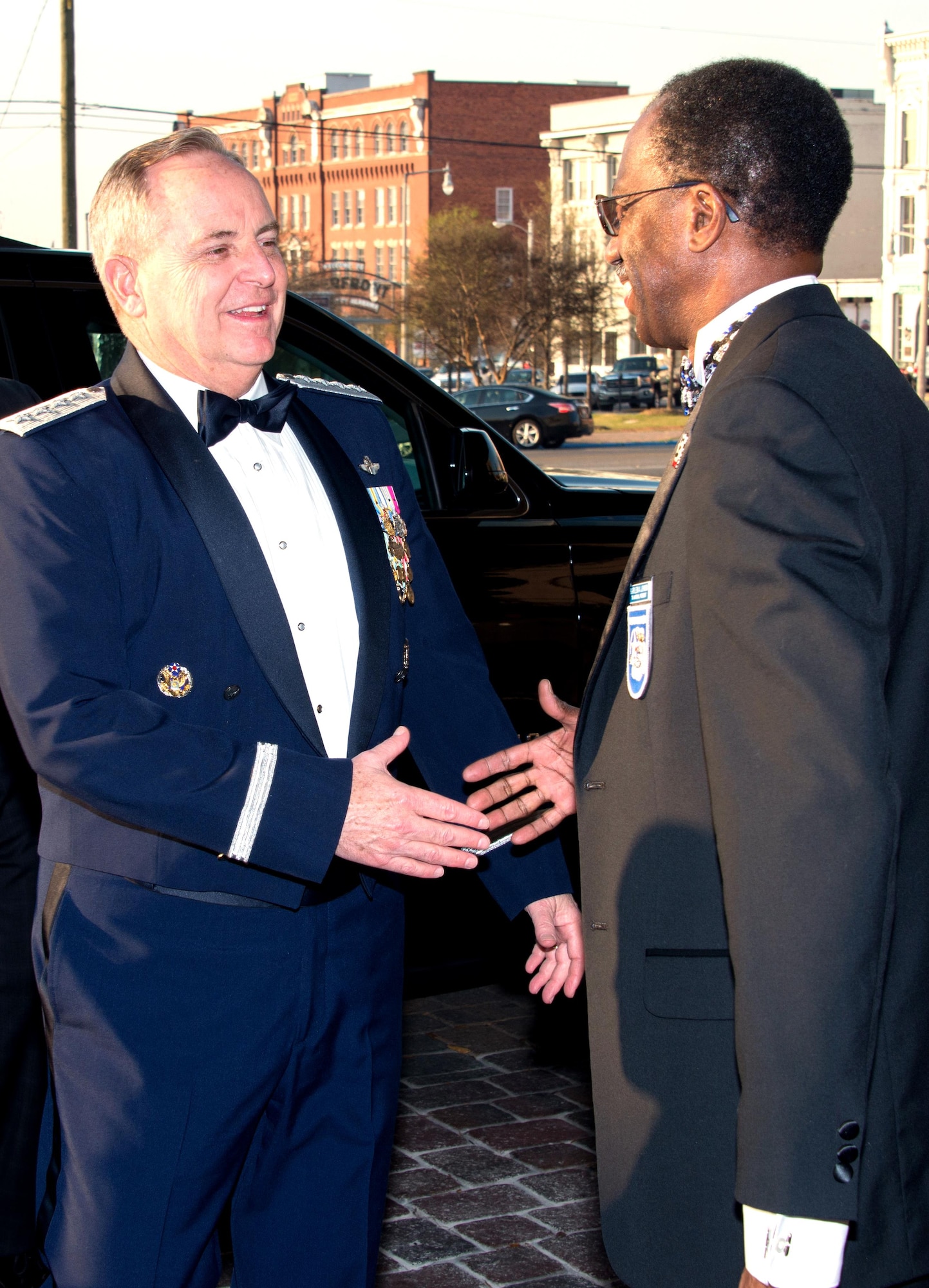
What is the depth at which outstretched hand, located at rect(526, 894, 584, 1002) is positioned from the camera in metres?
2.43

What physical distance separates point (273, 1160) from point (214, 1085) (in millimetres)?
205

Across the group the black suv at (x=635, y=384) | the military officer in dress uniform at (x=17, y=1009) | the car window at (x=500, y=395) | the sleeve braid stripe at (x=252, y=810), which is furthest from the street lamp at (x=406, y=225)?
the sleeve braid stripe at (x=252, y=810)

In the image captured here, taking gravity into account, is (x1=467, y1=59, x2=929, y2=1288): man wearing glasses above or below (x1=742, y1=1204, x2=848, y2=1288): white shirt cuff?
above

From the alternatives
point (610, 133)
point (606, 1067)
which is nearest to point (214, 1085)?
point (606, 1067)

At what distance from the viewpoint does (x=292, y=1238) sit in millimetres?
2146

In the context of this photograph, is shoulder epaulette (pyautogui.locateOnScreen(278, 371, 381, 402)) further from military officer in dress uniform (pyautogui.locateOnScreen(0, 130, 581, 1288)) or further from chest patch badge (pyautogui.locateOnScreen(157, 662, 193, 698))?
chest patch badge (pyautogui.locateOnScreen(157, 662, 193, 698))

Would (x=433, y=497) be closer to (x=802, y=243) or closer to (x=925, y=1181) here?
(x=802, y=243)

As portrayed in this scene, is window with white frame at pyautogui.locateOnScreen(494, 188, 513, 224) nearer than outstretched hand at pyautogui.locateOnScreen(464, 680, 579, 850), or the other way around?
outstretched hand at pyautogui.locateOnScreen(464, 680, 579, 850)

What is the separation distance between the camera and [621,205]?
1.99m

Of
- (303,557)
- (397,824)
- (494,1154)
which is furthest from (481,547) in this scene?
(397,824)

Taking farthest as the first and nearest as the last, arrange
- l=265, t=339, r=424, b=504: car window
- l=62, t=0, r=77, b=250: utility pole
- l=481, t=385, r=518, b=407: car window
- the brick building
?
the brick building → l=481, t=385, r=518, b=407: car window → l=62, t=0, r=77, b=250: utility pole → l=265, t=339, r=424, b=504: car window

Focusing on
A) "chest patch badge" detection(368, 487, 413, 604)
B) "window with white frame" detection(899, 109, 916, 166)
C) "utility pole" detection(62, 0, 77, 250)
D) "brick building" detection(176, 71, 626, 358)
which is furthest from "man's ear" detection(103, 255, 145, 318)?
"brick building" detection(176, 71, 626, 358)

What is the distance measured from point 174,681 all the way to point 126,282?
0.62m

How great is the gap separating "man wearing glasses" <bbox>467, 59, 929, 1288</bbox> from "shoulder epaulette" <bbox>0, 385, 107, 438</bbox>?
2.55 ft
